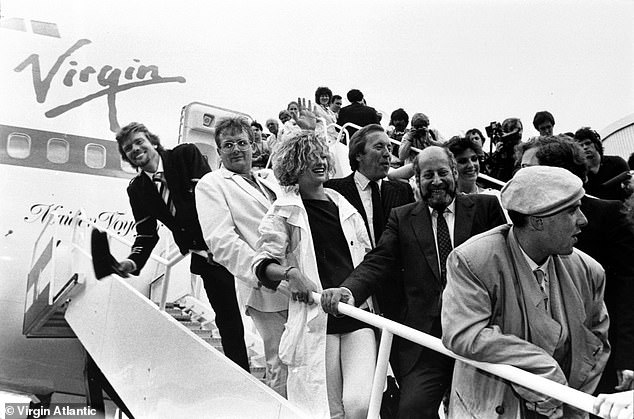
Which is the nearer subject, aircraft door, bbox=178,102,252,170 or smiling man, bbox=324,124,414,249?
smiling man, bbox=324,124,414,249

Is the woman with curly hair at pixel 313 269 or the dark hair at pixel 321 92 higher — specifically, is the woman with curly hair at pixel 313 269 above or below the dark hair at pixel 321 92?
below

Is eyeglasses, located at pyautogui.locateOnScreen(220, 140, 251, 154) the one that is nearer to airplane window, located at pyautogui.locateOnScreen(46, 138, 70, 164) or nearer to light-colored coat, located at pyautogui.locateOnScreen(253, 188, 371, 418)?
light-colored coat, located at pyautogui.locateOnScreen(253, 188, 371, 418)

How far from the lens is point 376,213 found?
180cm

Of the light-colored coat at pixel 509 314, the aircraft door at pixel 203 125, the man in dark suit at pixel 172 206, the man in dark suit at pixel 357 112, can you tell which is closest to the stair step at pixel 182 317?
the man in dark suit at pixel 172 206

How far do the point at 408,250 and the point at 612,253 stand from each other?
420 millimetres

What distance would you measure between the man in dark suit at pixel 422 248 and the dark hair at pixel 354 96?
0.62 metres

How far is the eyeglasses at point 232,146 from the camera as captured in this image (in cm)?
200

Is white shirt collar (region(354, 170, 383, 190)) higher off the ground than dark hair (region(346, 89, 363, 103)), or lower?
lower

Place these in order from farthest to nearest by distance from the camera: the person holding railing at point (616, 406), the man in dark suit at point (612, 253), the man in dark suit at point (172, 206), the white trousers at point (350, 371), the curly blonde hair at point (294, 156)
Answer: the man in dark suit at point (172, 206) → the curly blonde hair at point (294, 156) → the white trousers at point (350, 371) → the man in dark suit at point (612, 253) → the person holding railing at point (616, 406)

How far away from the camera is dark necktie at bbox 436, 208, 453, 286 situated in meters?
1.50

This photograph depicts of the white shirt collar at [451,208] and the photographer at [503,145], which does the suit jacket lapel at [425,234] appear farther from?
the photographer at [503,145]

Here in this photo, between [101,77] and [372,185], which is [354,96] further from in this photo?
[101,77]

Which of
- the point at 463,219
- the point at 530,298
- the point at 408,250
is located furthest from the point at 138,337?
the point at 530,298

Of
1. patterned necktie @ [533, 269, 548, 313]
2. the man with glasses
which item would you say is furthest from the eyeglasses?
patterned necktie @ [533, 269, 548, 313]
